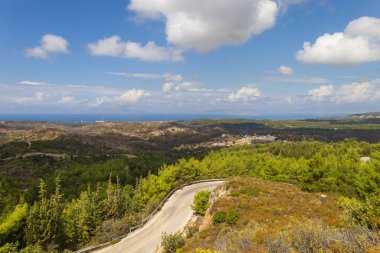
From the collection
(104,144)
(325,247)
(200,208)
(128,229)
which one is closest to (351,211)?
(325,247)

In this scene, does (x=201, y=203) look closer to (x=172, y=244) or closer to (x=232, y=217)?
(x=232, y=217)

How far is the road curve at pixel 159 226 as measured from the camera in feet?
80.4

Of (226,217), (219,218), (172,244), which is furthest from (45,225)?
(226,217)

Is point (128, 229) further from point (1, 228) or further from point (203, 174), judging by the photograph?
point (203, 174)

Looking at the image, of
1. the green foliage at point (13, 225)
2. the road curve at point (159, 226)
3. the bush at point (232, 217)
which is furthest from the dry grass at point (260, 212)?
the green foliage at point (13, 225)

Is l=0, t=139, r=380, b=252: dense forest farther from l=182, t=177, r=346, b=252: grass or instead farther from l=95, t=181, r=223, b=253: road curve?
l=182, t=177, r=346, b=252: grass

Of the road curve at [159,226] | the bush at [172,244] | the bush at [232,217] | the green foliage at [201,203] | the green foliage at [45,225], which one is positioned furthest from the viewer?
the green foliage at [201,203]

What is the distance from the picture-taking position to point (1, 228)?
23281 millimetres

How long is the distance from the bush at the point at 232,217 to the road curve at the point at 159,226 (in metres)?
6.40

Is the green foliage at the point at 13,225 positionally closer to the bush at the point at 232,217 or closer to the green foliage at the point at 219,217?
the green foliage at the point at 219,217

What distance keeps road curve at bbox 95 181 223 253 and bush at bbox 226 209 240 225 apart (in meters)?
6.40

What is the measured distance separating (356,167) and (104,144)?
5409 inches

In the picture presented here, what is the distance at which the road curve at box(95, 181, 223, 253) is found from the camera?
80.4 ft

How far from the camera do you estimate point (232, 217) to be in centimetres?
2231
